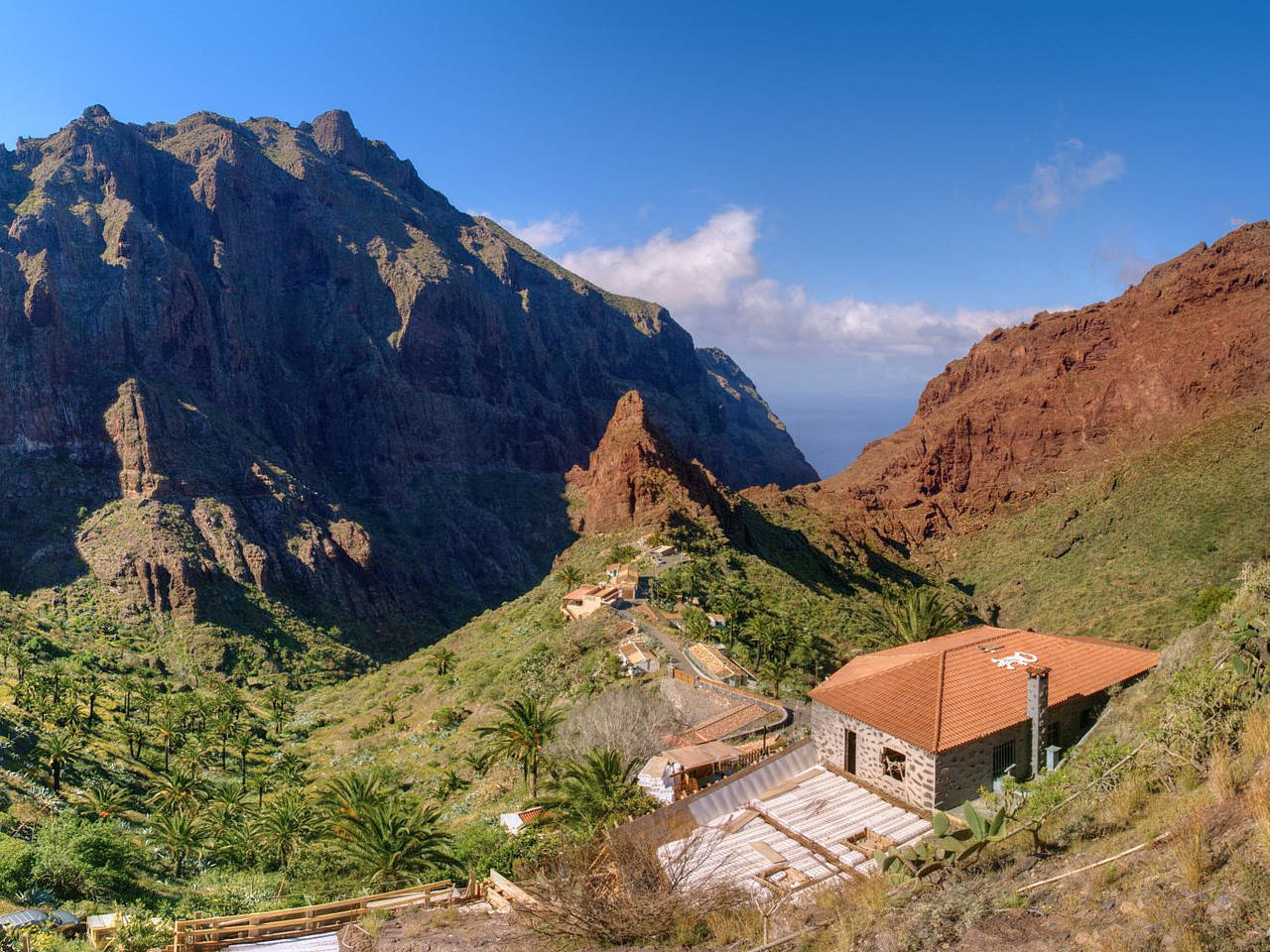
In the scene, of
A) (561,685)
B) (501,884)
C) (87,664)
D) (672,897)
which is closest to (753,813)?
(501,884)

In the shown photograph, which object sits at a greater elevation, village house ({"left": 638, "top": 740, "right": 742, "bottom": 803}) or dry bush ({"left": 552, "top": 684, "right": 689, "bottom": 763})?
dry bush ({"left": 552, "top": 684, "right": 689, "bottom": 763})

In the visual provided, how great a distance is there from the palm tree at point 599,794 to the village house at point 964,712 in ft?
18.8

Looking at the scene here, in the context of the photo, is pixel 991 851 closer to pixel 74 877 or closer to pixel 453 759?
pixel 74 877

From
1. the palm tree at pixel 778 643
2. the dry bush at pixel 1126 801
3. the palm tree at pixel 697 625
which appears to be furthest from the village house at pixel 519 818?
the dry bush at pixel 1126 801

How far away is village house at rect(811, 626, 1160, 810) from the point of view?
20.5 metres

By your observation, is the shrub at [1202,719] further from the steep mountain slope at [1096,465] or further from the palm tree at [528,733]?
the steep mountain slope at [1096,465]

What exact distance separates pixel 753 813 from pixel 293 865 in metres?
16.5

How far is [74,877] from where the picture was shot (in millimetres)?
21875

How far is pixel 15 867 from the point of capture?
20656 millimetres

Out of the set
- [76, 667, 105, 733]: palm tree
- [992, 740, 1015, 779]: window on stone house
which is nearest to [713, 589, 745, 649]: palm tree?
[992, 740, 1015, 779]: window on stone house

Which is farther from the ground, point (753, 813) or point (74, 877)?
point (74, 877)

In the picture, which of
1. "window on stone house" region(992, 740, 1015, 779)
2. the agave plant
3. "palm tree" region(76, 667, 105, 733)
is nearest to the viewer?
the agave plant

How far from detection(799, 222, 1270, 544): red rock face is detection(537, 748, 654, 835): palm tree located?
79.4 m

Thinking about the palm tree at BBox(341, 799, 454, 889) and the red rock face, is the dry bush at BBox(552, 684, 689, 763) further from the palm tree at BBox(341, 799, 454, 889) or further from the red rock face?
the red rock face
